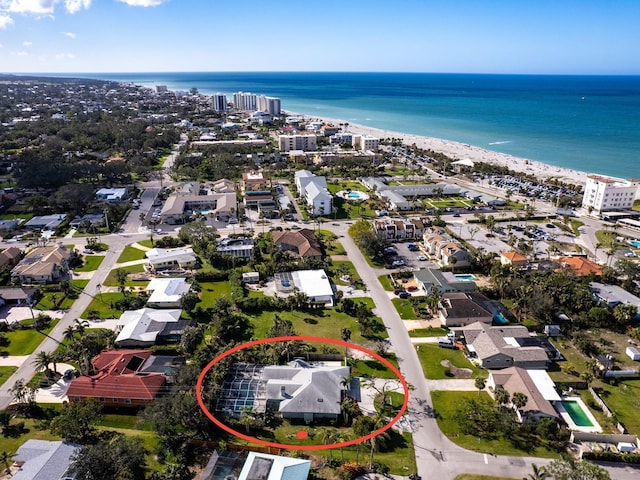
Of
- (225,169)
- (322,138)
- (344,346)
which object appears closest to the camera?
(344,346)

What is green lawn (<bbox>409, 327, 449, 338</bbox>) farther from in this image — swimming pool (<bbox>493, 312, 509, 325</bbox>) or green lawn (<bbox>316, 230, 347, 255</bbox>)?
green lawn (<bbox>316, 230, 347, 255</bbox>)

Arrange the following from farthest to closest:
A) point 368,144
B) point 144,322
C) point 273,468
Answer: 1. point 368,144
2. point 144,322
3. point 273,468

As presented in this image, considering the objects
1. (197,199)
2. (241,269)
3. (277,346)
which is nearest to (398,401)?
(277,346)

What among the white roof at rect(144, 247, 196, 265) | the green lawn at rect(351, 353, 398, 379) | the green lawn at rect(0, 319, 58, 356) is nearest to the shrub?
the green lawn at rect(351, 353, 398, 379)

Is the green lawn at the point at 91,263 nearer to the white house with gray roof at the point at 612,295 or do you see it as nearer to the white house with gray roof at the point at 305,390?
the white house with gray roof at the point at 305,390

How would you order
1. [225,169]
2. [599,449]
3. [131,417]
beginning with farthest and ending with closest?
[225,169] → [131,417] → [599,449]

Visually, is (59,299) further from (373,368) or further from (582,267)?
(582,267)

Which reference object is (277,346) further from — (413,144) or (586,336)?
(413,144)

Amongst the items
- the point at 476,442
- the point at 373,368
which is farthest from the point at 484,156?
the point at 476,442
